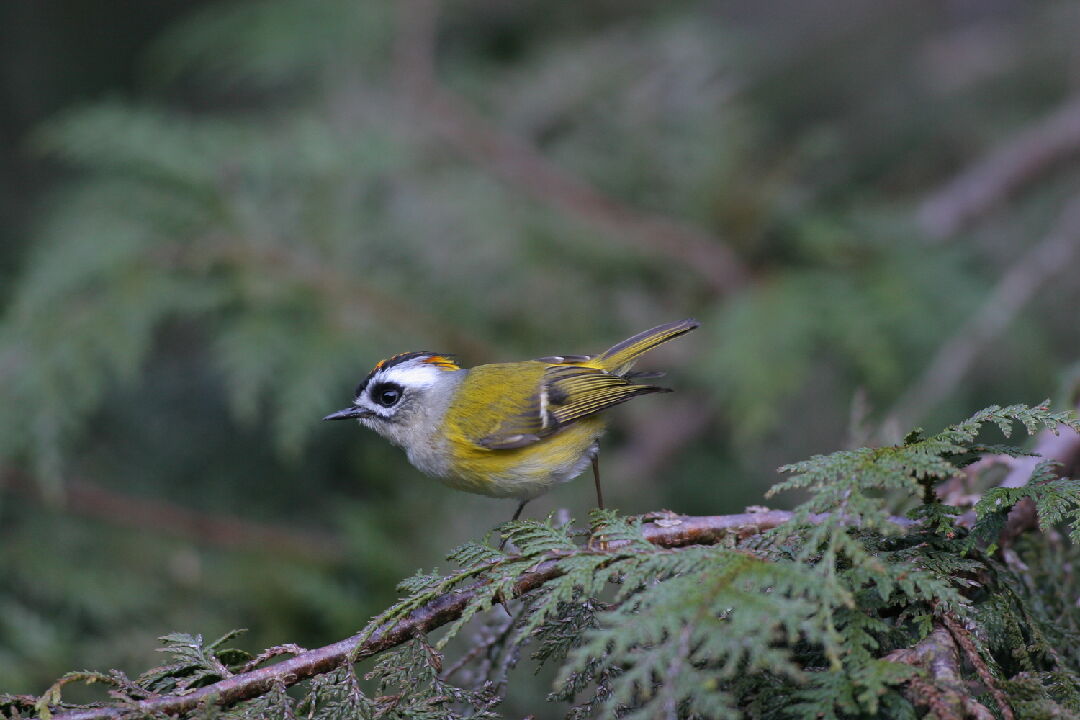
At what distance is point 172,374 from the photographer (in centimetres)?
475

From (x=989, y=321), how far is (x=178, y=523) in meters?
3.38

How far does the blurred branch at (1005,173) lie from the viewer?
4.40 metres

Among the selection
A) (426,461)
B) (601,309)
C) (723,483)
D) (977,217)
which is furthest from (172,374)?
(977,217)

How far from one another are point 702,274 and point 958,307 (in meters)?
1.08

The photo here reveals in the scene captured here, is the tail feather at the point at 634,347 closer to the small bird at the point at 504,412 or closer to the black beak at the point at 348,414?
the small bird at the point at 504,412

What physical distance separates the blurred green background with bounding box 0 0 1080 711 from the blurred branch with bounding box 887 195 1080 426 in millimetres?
16

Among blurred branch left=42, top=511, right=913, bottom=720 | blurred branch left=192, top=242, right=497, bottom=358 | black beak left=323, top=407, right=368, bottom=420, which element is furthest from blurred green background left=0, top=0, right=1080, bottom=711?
blurred branch left=42, top=511, right=913, bottom=720

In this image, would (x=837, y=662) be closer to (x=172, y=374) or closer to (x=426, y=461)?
(x=426, y=461)

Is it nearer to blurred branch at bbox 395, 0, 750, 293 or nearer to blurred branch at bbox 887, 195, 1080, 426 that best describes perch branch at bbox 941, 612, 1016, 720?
blurred branch at bbox 887, 195, 1080, 426

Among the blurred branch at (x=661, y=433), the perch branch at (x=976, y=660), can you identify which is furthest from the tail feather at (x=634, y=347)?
the perch branch at (x=976, y=660)

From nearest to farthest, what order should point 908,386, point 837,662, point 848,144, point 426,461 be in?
1. point 837,662
2. point 426,461
3. point 908,386
4. point 848,144

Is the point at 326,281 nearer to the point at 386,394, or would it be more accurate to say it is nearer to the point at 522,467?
the point at 386,394

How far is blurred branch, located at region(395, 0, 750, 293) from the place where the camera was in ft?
13.2

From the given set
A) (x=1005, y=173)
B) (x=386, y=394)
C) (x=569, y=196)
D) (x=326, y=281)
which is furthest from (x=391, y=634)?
(x=1005, y=173)
